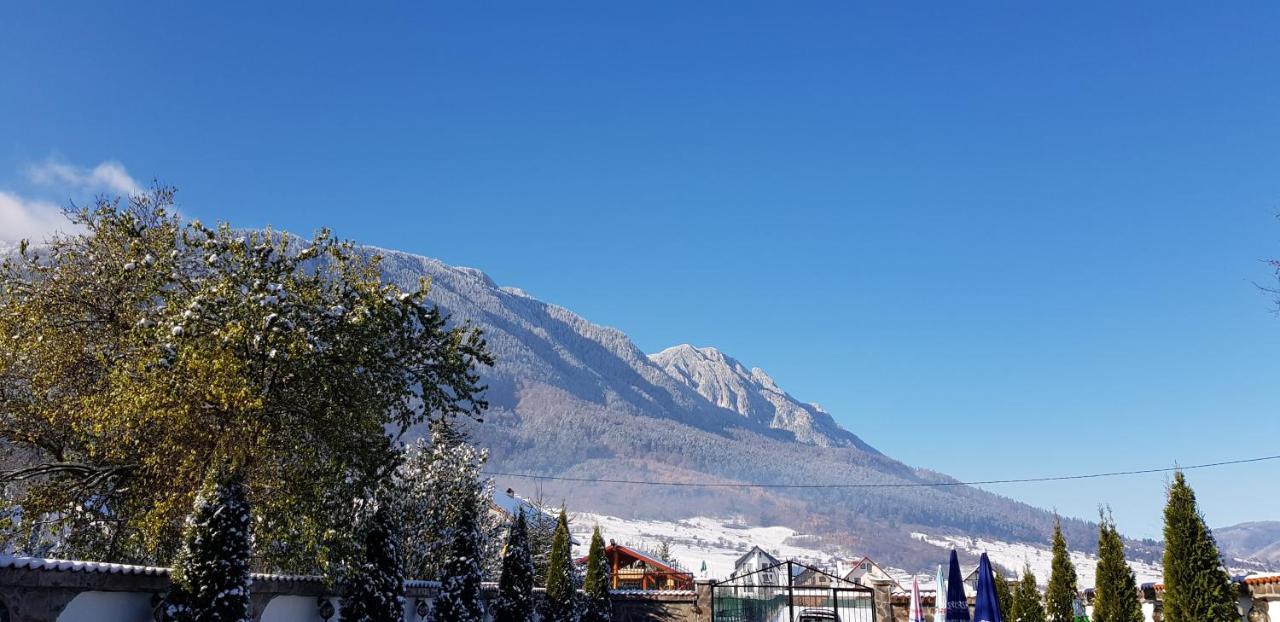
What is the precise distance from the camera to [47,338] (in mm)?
17812

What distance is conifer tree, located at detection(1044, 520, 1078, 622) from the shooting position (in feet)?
91.5

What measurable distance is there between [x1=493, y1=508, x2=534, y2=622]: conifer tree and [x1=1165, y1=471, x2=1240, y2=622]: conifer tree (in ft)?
64.9

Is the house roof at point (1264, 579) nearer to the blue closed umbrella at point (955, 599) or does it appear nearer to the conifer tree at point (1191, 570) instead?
the conifer tree at point (1191, 570)

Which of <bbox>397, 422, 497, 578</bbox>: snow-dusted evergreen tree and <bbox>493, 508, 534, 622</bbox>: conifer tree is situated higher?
<bbox>397, 422, 497, 578</bbox>: snow-dusted evergreen tree

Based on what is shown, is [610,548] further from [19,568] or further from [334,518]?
[19,568]

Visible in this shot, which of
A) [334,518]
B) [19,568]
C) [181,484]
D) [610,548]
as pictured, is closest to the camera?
[19,568]

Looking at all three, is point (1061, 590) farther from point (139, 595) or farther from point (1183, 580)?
point (139, 595)

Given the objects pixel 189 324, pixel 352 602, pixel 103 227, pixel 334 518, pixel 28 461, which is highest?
pixel 103 227

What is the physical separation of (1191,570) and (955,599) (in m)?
7.61

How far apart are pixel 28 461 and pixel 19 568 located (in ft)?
36.9

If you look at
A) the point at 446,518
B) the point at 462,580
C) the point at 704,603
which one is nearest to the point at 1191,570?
the point at 462,580

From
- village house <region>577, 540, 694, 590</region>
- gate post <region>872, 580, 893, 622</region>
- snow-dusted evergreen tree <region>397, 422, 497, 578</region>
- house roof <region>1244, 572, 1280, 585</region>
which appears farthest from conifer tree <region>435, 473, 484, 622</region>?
village house <region>577, 540, 694, 590</region>

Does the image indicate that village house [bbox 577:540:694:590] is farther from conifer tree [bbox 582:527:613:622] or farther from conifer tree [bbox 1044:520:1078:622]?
conifer tree [bbox 1044:520:1078:622]

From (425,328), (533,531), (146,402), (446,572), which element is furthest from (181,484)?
(533,531)
